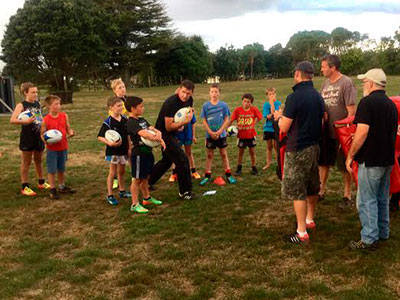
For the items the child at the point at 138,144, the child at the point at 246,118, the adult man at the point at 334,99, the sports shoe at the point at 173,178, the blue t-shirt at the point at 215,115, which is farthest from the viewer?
the sports shoe at the point at 173,178

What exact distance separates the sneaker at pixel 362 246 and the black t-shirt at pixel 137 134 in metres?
3.21

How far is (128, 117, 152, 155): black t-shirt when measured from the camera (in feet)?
18.7

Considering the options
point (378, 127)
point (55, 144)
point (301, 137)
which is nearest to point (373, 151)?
point (378, 127)

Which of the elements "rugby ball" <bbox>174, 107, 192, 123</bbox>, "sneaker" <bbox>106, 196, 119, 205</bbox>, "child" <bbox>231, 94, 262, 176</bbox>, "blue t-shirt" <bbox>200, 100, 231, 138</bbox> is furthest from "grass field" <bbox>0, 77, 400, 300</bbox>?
"rugby ball" <bbox>174, 107, 192, 123</bbox>

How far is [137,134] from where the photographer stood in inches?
224

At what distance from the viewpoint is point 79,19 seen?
32.8 metres

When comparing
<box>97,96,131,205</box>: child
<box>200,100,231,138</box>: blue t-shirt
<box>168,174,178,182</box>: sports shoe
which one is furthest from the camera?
<box>168,174,178,182</box>: sports shoe

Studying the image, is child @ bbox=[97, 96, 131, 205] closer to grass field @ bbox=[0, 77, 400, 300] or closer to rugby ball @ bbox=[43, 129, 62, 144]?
grass field @ bbox=[0, 77, 400, 300]

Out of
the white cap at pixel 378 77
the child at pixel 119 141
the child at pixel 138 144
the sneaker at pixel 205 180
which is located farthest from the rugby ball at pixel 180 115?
the white cap at pixel 378 77

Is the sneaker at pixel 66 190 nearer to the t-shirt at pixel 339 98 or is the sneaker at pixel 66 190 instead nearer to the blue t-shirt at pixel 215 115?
the blue t-shirt at pixel 215 115

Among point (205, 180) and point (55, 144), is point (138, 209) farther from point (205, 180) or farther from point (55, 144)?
point (55, 144)

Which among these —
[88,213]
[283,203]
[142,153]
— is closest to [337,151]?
[283,203]

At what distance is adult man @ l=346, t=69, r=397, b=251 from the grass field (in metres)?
0.36

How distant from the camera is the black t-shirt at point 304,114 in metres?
4.27
